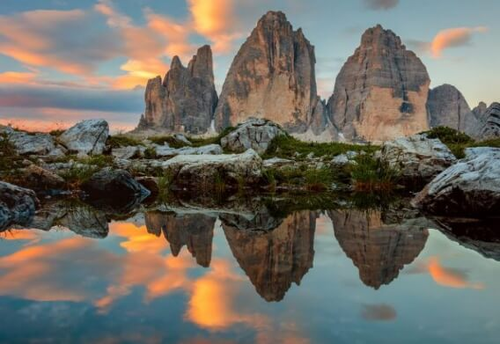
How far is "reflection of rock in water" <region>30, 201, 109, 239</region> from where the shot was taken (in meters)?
6.74

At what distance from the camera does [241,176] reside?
14883 mm

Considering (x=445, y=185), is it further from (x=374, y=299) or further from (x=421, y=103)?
(x=421, y=103)

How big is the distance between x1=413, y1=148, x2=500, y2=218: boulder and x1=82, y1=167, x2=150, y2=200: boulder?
704 cm

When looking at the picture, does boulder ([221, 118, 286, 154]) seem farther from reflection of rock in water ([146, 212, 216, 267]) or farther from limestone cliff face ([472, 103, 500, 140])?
reflection of rock in water ([146, 212, 216, 267])

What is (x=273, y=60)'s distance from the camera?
156 meters

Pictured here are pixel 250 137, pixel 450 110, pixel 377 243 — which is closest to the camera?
pixel 377 243

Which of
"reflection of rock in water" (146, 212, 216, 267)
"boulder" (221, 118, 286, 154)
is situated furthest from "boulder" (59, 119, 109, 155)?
"reflection of rock in water" (146, 212, 216, 267)

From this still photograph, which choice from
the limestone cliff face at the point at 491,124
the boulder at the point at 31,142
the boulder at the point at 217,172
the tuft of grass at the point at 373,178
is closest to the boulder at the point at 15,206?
the boulder at the point at 217,172

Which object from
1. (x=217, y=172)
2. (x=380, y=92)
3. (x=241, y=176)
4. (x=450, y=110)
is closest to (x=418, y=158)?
(x=241, y=176)

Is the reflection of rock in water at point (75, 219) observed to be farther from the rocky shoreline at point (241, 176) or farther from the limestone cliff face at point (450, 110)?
the limestone cliff face at point (450, 110)

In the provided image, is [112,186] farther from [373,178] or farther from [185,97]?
[185,97]

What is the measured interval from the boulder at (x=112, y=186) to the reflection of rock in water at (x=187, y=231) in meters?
3.94

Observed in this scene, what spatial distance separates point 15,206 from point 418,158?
1225 centimetres

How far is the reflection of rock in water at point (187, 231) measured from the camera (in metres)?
5.24
